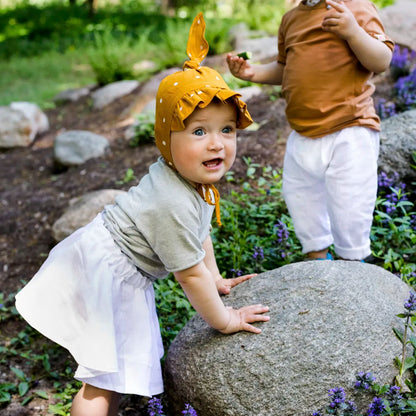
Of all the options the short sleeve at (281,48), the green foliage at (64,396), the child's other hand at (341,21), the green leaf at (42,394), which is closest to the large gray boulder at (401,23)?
the short sleeve at (281,48)

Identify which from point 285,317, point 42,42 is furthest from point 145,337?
point 42,42

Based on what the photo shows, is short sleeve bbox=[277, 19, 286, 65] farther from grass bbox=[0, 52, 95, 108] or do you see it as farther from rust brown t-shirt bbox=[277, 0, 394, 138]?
grass bbox=[0, 52, 95, 108]

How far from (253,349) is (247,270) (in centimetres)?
106

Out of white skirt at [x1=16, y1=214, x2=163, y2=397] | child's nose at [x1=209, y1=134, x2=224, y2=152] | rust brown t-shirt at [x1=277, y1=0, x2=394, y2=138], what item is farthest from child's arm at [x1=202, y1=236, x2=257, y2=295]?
rust brown t-shirt at [x1=277, y1=0, x2=394, y2=138]

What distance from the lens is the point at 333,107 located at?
2492 mm

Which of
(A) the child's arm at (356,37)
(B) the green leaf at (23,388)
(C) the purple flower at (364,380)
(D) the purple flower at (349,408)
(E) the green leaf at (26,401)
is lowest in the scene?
(E) the green leaf at (26,401)

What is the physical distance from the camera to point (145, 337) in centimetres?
209

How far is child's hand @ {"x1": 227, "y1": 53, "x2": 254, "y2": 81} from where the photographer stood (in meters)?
2.58

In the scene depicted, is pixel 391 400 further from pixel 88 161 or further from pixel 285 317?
pixel 88 161

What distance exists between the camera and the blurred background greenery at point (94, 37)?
8.59 metres

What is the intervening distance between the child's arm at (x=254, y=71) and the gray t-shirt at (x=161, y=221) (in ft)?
2.96

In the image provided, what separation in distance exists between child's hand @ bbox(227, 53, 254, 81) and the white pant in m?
0.43

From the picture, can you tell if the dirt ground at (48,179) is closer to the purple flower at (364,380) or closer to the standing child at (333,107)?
the standing child at (333,107)

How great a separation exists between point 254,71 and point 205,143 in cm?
107
